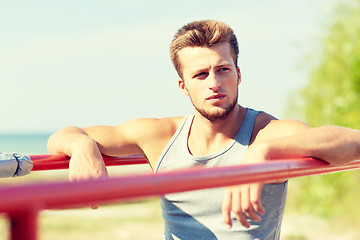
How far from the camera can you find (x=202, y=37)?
2.33 metres


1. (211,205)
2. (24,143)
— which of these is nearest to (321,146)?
(211,205)

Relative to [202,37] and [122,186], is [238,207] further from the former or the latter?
[202,37]

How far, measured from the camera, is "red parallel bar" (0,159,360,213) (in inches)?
29.9

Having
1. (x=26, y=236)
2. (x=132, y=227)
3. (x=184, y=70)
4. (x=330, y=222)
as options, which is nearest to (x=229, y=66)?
(x=184, y=70)

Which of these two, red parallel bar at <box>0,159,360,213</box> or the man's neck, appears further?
the man's neck

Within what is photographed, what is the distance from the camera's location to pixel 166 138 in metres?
2.55

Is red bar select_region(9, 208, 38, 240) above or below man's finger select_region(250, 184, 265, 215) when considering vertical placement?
above

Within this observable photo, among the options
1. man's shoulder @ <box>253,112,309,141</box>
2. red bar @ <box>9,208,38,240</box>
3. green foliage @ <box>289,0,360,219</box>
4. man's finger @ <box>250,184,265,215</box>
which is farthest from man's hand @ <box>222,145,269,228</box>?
green foliage @ <box>289,0,360,219</box>

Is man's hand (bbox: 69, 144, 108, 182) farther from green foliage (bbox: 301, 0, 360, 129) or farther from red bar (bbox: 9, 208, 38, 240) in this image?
green foliage (bbox: 301, 0, 360, 129)

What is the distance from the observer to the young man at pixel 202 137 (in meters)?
2.15

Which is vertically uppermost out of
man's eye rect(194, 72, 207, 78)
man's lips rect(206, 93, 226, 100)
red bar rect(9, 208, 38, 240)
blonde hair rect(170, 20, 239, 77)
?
blonde hair rect(170, 20, 239, 77)

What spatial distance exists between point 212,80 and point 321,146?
64 centimetres

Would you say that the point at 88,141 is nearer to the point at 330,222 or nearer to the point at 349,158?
the point at 349,158

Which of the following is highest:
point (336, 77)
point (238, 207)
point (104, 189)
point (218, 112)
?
point (336, 77)
